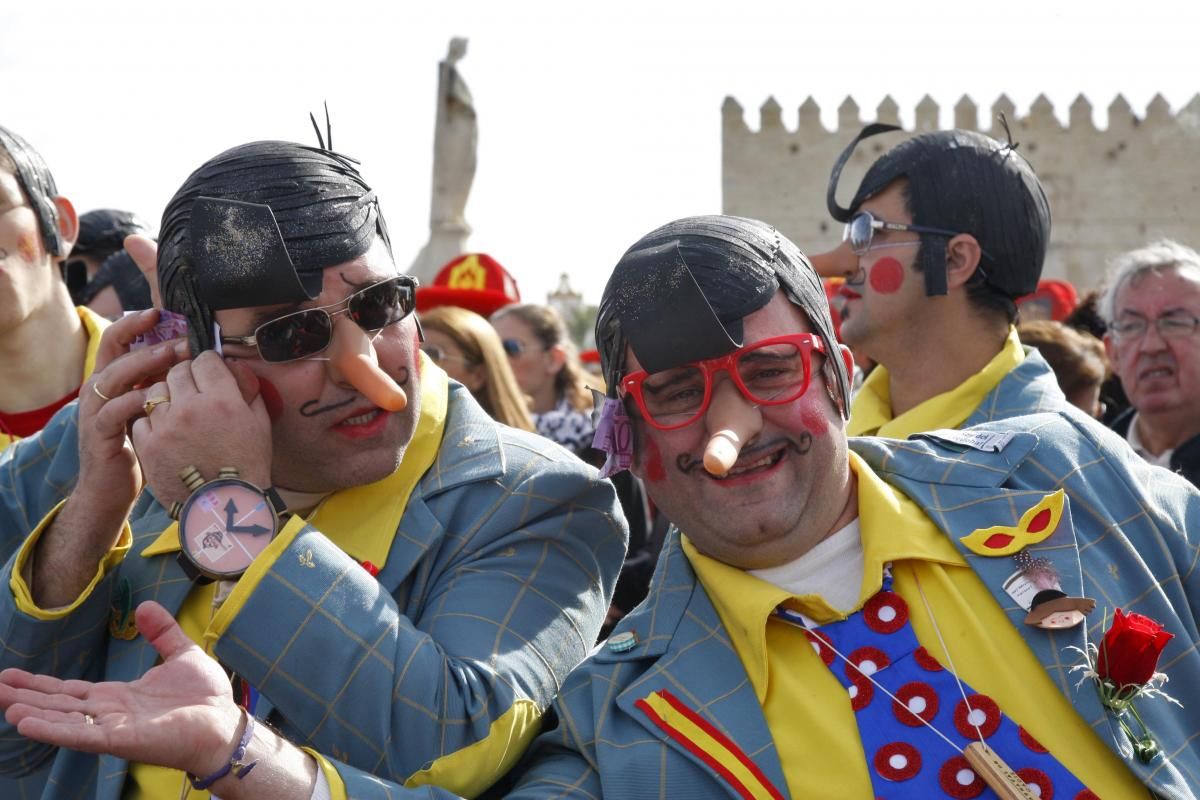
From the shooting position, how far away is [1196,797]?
8.25 ft

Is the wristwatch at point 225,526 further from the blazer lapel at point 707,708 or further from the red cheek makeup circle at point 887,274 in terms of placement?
the red cheek makeup circle at point 887,274

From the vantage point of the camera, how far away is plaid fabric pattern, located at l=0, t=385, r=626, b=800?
255cm

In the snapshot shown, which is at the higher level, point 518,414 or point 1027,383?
point 1027,383

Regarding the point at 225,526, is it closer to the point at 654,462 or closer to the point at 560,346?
the point at 654,462

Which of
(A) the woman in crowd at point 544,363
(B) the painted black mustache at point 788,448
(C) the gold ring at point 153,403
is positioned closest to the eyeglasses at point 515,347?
(A) the woman in crowd at point 544,363

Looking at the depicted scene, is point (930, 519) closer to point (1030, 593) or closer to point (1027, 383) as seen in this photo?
point (1030, 593)

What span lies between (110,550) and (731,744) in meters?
1.19

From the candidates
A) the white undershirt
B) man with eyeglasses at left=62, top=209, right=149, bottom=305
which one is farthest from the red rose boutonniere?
man with eyeglasses at left=62, top=209, right=149, bottom=305

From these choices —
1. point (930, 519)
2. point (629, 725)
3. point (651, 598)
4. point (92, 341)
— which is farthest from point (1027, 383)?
point (92, 341)

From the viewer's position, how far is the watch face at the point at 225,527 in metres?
2.63

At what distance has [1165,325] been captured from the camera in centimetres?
488

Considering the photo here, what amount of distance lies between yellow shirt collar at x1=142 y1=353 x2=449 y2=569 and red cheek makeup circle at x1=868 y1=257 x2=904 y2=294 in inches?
65.5

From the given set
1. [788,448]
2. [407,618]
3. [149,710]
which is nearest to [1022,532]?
[788,448]

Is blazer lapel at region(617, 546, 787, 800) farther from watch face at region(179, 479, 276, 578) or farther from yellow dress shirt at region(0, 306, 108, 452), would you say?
yellow dress shirt at region(0, 306, 108, 452)
